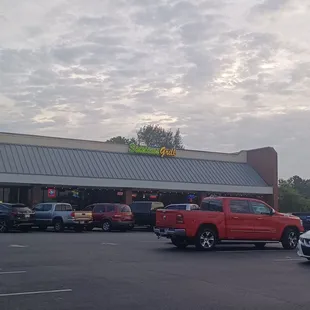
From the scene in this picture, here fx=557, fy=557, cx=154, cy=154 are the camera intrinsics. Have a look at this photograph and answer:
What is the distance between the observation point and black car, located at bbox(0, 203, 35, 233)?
29281 mm

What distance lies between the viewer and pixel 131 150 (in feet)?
168

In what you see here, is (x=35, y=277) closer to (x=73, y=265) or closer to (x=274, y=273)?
(x=73, y=265)

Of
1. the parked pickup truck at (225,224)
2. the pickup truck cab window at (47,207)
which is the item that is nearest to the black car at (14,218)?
the pickup truck cab window at (47,207)

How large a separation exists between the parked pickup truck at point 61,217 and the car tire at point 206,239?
43.3ft

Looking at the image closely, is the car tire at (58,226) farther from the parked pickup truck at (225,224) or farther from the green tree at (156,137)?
the green tree at (156,137)

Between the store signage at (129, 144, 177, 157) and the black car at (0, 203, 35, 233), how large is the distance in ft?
72.2

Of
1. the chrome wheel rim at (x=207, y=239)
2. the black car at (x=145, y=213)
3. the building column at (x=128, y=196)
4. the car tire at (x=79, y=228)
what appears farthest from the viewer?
the building column at (x=128, y=196)

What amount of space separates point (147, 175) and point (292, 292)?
125ft

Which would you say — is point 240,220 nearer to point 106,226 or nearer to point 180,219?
point 180,219

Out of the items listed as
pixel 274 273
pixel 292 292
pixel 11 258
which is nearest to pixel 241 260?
pixel 274 273

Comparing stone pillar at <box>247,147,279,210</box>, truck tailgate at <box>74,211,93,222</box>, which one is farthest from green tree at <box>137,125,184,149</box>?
truck tailgate at <box>74,211,93,222</box>

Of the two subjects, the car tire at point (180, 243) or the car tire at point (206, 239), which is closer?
the car tire at point (206, 239)

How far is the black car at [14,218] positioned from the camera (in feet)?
96.1

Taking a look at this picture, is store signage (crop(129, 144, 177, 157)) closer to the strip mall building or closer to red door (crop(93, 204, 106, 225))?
the strip mall building
